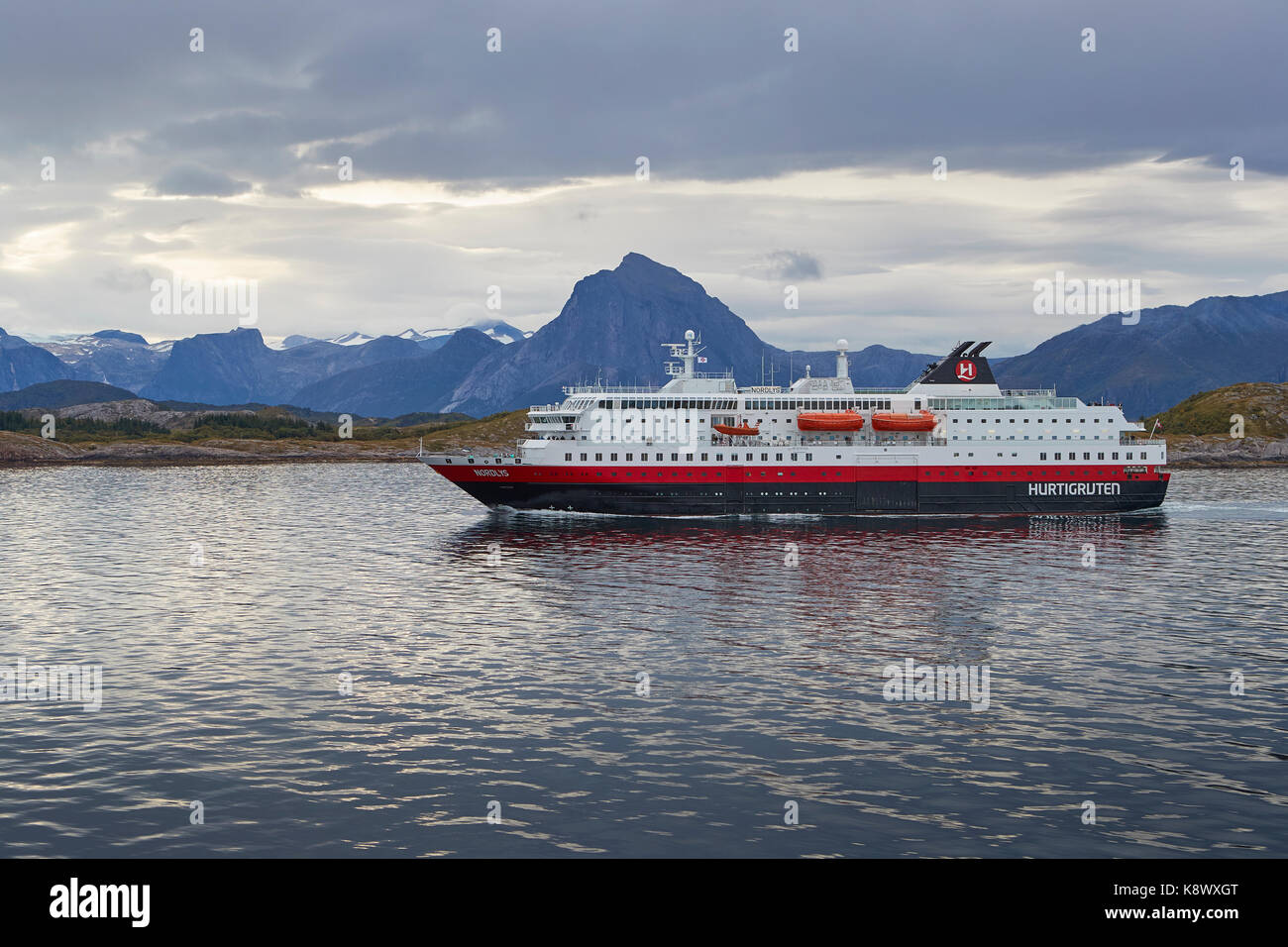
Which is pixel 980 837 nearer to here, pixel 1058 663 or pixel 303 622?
pixel 1058 663

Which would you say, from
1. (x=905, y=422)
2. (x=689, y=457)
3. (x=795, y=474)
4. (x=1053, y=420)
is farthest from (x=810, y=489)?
(x=1053, y=420)

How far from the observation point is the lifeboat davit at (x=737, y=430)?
84.1 m

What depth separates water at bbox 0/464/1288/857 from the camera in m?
19.1

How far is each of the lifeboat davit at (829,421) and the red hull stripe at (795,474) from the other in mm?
3507

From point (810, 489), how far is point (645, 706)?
58.4m

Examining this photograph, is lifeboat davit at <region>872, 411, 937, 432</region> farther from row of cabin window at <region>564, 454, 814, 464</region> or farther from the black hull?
row of cabin window at <region>564, 454, 814, 464</region>

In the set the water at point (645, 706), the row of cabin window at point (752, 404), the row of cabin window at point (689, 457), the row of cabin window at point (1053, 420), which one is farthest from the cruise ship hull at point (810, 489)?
the water at point (645, 706)

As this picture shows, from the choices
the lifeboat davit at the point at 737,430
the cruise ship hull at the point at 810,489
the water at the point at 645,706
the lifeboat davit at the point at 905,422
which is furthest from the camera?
the lifeboat davit at the point at 905,422

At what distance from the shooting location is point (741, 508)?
273 feet

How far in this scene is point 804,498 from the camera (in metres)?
83.5

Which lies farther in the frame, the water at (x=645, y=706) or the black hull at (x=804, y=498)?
the black hull at (x=804, y=498)

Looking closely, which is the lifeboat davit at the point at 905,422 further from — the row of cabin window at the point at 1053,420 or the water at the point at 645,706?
the water at the point at 645,706
